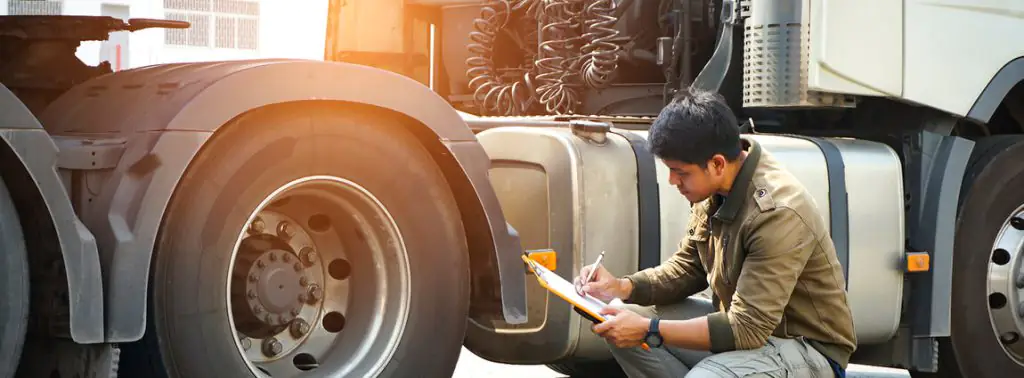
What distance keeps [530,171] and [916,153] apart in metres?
1.83

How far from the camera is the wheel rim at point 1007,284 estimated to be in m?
6.10

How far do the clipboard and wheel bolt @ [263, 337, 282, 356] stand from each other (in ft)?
2.50

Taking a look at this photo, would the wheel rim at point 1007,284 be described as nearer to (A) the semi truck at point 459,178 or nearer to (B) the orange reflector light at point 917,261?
(A) the semi truck at point 459,178

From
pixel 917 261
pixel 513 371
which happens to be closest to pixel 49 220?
pixel 917 261

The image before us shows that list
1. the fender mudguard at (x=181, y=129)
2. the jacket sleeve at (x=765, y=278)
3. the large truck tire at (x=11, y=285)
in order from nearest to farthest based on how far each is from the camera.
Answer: the large truck tire at (x=11, y=285) → the fender mudguard at (x=181, y=129) → the jacket sleeve at (x=765, y=278)

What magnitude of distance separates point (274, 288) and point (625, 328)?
37.4 inches

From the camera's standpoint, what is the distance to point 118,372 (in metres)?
3.62

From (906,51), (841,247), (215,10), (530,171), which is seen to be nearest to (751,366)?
(530,171)

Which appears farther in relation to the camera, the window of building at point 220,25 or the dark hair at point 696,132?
the window of building at point 220,25

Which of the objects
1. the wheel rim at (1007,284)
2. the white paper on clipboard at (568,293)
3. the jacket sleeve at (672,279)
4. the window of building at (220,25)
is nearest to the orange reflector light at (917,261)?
the wheel rim at (1007,284)

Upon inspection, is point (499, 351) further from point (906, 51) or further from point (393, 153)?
point (906, 51)

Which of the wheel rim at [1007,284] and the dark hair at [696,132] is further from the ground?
the dark hair at [696,132]

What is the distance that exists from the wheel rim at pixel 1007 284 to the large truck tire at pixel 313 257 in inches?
111

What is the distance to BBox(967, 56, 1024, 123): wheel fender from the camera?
239 inches
